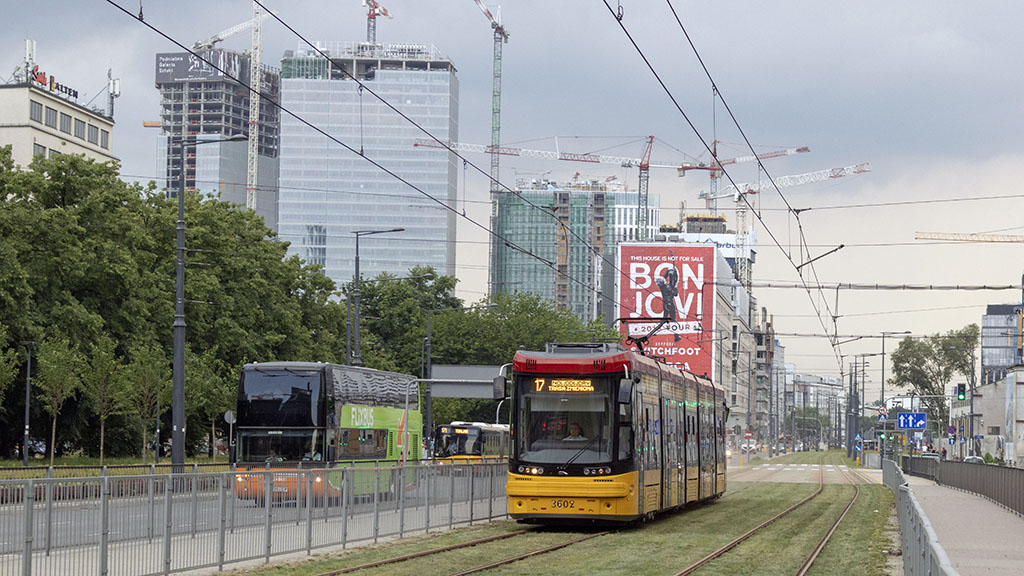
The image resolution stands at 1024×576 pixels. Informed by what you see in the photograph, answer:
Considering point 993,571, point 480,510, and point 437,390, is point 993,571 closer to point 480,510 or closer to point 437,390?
point 480,510

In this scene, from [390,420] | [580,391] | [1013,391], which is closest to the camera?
[580,391]

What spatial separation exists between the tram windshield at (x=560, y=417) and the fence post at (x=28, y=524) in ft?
40.9

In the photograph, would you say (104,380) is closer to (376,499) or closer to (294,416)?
(294,416)

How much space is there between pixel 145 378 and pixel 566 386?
84.7 ft

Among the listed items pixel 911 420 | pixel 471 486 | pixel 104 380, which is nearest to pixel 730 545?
pixel 471 486

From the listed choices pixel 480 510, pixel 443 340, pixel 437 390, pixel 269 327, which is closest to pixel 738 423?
pixel 443 340

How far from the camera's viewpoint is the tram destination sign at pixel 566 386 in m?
26.6

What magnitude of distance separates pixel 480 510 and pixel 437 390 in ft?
49.2

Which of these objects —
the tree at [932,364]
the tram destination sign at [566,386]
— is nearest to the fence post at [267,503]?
the tram destination sign at [566,386]

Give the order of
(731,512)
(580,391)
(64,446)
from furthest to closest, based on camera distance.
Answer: (64,446), (731,512), (580,391)

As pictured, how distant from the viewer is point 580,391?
26.6 meters

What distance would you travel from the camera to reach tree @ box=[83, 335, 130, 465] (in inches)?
1847

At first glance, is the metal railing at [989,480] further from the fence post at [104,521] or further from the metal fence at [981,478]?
the fence post at [104,521]

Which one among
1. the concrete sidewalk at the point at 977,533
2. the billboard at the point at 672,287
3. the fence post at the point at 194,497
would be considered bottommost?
the concrete sidewalk at the point at 977,533
